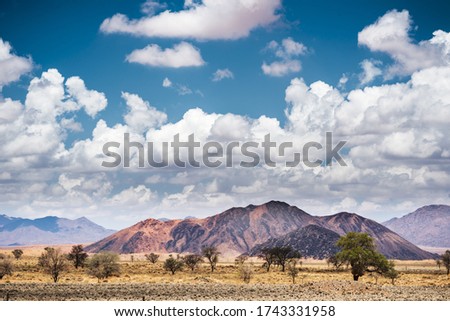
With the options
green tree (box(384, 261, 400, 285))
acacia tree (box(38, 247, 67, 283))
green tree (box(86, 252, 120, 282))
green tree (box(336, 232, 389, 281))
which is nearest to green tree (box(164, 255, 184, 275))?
green tree (box(86, 252, 120, 282))

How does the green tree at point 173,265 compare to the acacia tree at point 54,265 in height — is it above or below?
below

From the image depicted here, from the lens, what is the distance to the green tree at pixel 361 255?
70.1 m

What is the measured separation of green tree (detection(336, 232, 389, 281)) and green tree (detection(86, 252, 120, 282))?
38039 mm

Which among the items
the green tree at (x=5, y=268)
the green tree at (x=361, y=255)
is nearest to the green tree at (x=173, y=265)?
the green tree at (x=5, y=268)

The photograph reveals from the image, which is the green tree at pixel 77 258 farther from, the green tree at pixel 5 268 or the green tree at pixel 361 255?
the green tree at pixel 361 255

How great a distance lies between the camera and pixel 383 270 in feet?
234

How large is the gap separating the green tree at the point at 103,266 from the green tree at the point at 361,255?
3804 cm

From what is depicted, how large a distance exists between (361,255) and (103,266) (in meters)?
42.0
